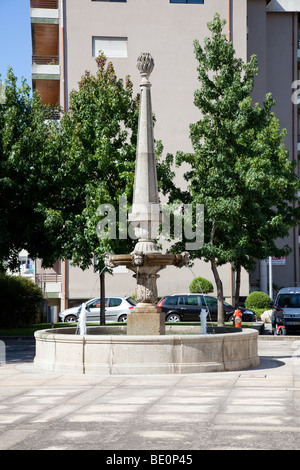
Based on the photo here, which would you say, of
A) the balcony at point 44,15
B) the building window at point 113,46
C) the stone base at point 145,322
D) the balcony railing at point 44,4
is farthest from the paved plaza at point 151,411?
the balcony railing at point 44,4

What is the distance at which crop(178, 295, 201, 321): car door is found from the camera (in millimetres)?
29906

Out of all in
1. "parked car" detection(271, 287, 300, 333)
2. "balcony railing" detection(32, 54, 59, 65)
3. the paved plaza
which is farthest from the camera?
"balcony railing" detection(32, 54, 59, 65)

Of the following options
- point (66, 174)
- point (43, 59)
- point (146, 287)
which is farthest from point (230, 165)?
point (43, 59)

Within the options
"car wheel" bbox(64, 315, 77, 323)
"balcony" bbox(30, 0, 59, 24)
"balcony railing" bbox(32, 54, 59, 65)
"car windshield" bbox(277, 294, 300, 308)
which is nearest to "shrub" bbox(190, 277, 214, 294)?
"car wheel" bbox(64, 315, 77, 323)

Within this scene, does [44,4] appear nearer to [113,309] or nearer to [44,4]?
[44,4]

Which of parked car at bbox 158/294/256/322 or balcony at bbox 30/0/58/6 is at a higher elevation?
balcony at bbox 30/0/58/6

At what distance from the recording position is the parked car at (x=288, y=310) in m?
25.1

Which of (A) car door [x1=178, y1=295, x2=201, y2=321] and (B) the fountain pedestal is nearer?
(B) the fountain pedestal

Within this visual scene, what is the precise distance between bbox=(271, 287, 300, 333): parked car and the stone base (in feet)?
37.5

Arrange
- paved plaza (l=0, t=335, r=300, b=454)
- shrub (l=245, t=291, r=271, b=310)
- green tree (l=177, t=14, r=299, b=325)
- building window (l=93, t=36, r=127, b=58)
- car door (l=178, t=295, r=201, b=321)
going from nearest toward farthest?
paved plaza (l=0, t=335, r=300, b=454)
green tree (l=177, t=14, r=299, b=325)
car door (l=178, t=295, r=201, b=321)
shrub (l=245, t=291, r=271, b=310)
building window (l=93, t=36, r=127, b=58)

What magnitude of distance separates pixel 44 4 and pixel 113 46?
6.90m

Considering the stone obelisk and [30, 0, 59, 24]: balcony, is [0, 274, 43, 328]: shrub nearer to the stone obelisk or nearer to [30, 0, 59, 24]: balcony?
[30, 0, 59, 24]: balcony

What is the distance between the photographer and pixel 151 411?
8.65m
